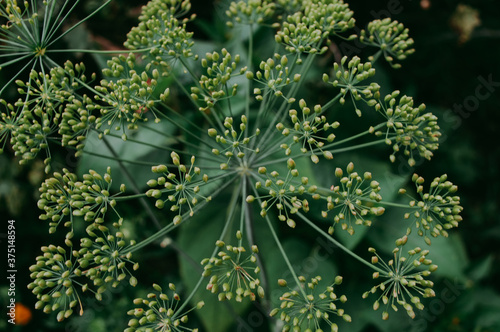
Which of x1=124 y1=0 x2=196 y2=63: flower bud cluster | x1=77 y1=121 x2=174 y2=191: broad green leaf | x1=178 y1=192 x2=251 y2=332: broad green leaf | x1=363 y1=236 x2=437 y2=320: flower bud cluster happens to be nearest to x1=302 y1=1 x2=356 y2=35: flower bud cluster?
x1=124 y1=0 x2=196 y2=63: flower bud cluster

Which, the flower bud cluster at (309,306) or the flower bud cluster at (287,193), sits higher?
the flower bud cluster at (287,193)

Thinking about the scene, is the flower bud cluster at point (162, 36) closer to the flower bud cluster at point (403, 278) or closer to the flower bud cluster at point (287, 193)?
the flower bud cluster at point (287, 193)

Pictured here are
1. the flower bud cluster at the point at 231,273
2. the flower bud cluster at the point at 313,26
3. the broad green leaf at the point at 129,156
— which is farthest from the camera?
the broad green leaf at the point at 129,156

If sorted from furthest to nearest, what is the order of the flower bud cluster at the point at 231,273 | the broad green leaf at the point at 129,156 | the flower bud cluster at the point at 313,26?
the broad green leaf at the point at 129,156 → the flower bud cluster at the point at 313,26 → the flower bud cluster at the point at 231,273

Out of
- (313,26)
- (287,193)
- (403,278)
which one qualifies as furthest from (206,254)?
(313,26)

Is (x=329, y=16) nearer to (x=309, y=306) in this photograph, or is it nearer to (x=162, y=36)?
(x=162, y=36)

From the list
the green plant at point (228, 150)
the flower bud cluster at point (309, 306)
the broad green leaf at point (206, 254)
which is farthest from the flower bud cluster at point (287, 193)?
the broad green leaf at point (206, 254)

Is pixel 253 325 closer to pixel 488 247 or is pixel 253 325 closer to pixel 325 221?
pixel 325 221

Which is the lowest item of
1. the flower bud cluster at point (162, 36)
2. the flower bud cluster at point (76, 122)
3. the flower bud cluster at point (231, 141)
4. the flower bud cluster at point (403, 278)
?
the flower bud cluster at point (403, 278)

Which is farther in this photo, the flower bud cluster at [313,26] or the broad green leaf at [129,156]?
the broad green leaf at [129,156]
